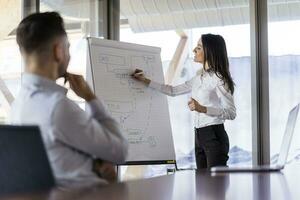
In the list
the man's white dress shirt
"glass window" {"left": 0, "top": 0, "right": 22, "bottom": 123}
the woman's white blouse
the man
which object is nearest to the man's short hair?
the man

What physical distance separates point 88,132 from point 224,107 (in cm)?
210

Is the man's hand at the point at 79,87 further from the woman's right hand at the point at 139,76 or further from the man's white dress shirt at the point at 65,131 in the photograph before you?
the woman's right hand at the point at 139,76

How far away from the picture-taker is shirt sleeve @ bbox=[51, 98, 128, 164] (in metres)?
1.40

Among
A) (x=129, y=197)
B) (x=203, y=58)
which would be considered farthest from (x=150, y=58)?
(x=129, y=197)

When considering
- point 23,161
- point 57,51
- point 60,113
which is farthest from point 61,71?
point 23,161

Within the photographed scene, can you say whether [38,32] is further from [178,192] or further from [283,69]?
[283,69]

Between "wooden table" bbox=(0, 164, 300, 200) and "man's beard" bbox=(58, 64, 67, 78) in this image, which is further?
"man's beard" bbox=(58, 64, 67, 78)

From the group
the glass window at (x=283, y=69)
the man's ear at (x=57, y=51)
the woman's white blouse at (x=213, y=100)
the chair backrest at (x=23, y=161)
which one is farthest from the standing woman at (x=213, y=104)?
the chair backrest at (x=23, y=161)

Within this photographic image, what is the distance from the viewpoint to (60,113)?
1399 millimetres

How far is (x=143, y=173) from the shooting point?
437 centimetres

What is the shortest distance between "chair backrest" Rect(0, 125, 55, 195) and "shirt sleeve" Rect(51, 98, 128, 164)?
231 mm

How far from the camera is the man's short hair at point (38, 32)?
156 cm

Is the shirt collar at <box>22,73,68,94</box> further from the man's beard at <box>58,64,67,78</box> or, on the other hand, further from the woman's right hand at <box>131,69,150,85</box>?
the woman's right hand at <box>131,69,150,85</box>

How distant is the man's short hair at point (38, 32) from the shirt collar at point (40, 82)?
0.10m
